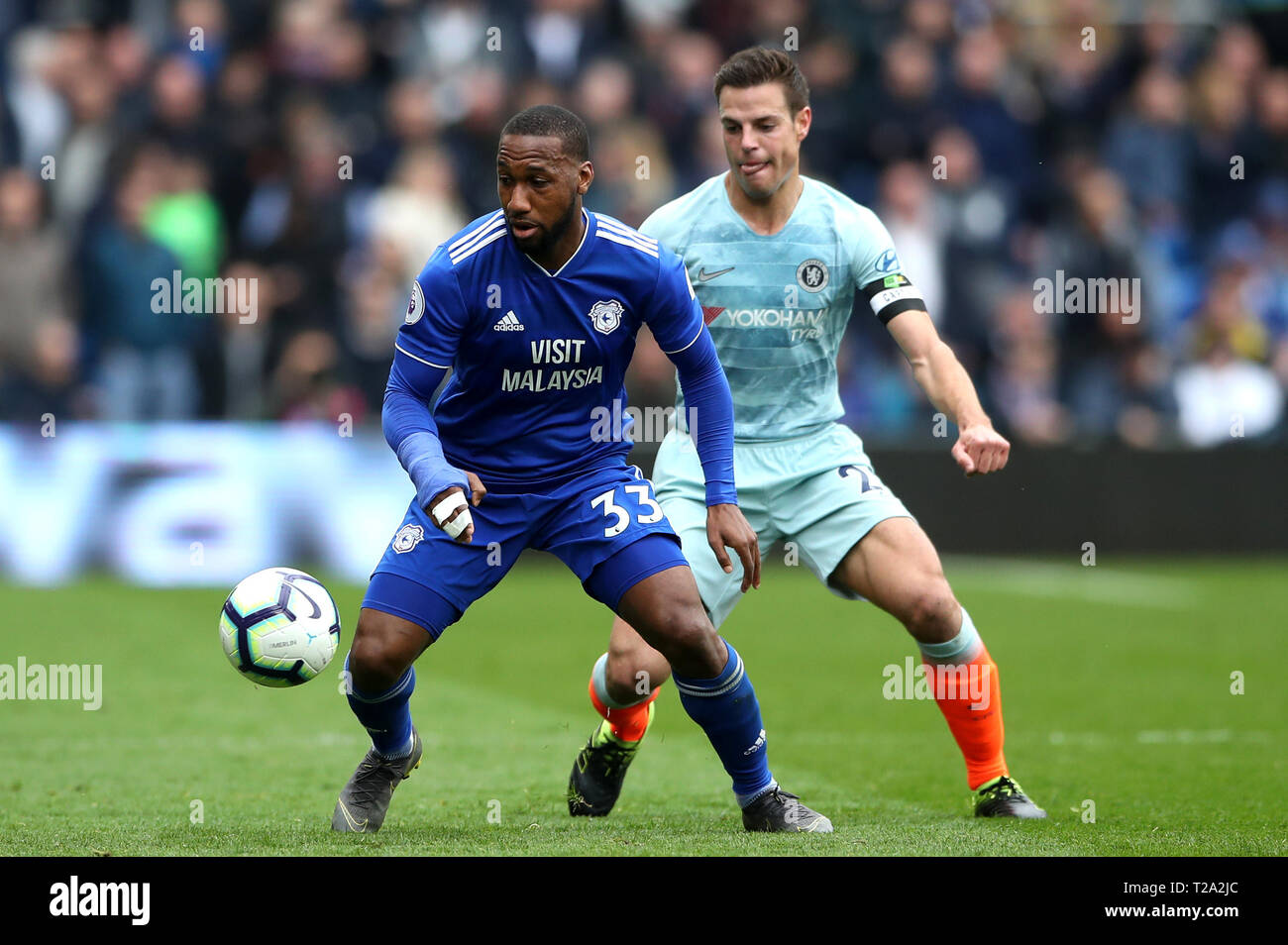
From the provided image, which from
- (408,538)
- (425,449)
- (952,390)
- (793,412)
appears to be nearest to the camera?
(425,449)

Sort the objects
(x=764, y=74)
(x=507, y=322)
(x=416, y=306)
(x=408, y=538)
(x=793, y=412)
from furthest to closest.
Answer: (x=793, y=412) < (x=764, y=74) < (x=408, y=538) < (x=507, y=322) < (x=416, y=306)

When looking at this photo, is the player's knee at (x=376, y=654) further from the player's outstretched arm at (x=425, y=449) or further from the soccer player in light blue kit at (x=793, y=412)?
the soccer player in light blue kit at (x=793, y=412)

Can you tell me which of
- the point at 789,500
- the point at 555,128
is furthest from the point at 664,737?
the point at 555,128

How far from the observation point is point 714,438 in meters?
5.96

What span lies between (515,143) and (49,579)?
9.34 m

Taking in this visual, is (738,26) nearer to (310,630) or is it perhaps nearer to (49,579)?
(49,579)

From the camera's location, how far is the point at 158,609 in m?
12.8

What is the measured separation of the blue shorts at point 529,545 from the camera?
5797mm

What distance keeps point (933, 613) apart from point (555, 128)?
207 centimetres

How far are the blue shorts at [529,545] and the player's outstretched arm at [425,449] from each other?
0.16 meters

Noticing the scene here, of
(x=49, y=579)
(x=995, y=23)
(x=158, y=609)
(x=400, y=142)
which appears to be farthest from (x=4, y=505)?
(x=995, y=23)

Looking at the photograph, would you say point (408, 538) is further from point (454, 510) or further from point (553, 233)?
point (553, 233)

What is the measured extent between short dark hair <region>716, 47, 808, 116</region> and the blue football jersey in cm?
74

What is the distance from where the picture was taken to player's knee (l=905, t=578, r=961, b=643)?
6.21 metres
